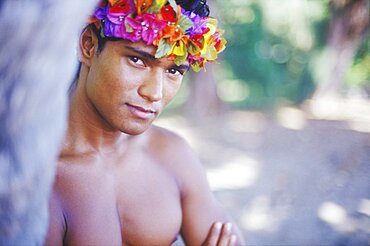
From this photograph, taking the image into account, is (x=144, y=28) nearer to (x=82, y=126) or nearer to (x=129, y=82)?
(x=129, y=82)

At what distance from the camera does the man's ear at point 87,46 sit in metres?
1.53

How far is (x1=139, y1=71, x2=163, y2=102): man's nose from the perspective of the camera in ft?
4.74

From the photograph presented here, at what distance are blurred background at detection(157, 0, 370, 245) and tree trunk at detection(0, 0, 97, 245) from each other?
3.20 metres

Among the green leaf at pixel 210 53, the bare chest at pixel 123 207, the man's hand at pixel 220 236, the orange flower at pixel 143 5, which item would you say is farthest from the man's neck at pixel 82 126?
the man's hand at pixel 220 236

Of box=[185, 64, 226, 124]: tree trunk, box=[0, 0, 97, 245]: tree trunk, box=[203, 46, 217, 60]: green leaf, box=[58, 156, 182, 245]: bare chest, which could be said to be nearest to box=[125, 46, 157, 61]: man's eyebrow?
box=[203, 46, 217, 60]: green leaf

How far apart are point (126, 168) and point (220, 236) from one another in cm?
48

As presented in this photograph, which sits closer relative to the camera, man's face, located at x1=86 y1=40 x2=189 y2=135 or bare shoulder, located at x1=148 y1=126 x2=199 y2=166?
man's face, located at x1=86 y1=40 x2=189 y2=135

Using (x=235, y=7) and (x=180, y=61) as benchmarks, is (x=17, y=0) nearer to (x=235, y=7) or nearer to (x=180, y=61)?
(x=180, y=61)

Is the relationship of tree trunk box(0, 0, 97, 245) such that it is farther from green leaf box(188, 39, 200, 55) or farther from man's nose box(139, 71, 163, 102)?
green leaf box(188, 39, 200, 55)

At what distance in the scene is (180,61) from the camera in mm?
1500

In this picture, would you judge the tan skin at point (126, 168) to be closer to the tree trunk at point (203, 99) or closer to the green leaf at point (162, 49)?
the green leaf at point (162, 49)

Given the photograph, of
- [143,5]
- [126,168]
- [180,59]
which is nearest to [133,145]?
[126,168]

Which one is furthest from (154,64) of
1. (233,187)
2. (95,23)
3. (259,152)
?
(259,152)

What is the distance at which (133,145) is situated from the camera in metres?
1.81
